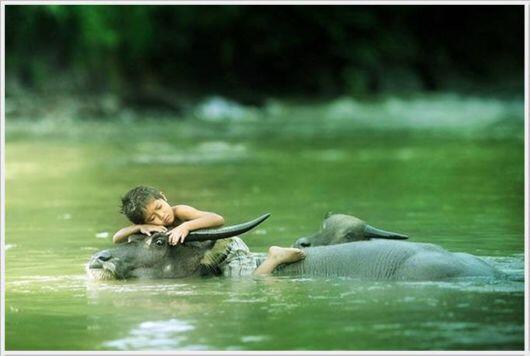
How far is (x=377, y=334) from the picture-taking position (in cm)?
776

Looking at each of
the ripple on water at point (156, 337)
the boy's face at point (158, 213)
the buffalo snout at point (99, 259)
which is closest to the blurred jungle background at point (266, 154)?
the ripple on water at point (156, 337)

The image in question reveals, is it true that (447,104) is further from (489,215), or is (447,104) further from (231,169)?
(489,215)

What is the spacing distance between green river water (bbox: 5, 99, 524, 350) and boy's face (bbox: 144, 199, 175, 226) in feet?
1.50

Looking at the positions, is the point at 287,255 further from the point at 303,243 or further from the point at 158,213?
the point at 158,213

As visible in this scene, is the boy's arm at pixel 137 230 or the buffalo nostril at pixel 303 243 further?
the buffalo nostril at pixel 303 243

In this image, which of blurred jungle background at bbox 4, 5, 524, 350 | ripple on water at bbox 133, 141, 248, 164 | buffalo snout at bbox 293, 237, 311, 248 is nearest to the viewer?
blurred jungle background at bbox 4, 5, 524, 350

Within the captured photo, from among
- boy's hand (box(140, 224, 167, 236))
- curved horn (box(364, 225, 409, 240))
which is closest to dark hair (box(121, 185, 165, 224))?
boy's hand (box(140, 224, 167, 236))

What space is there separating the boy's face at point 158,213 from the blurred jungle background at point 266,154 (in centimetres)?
45

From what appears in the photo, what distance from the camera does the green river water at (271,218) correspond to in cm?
796

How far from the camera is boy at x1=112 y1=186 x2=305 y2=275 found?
31.7 ft

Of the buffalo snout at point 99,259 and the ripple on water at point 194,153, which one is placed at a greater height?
the ripple on water at point 194,153

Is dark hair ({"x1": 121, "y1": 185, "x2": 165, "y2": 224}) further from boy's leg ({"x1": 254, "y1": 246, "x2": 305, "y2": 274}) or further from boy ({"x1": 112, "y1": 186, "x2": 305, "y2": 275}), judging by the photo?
boy's leg ({"x1": 254, "y1": 246, "x2": 305, "y2": 274})

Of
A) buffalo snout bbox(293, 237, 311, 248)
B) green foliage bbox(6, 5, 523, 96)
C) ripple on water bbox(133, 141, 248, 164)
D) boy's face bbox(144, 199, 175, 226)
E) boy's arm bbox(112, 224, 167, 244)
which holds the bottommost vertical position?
buffalo snout bbox(293, 237, 311, 248)

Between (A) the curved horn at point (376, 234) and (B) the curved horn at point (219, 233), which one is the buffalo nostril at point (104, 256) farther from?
(A) the curved horn at point (376, 234)
